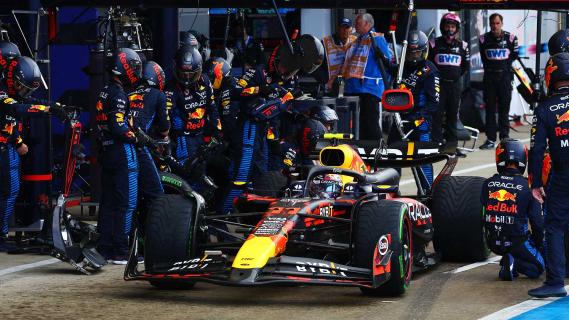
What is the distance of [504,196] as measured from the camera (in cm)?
1187

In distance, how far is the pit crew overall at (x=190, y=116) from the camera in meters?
14.6

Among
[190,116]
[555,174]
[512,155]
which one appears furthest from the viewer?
[190,116]

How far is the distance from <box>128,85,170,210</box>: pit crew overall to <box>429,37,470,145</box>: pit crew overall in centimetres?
733

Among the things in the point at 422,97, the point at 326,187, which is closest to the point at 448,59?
the point at 422,97

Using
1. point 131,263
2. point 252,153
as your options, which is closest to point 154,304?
point 131,263

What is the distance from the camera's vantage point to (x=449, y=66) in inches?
838

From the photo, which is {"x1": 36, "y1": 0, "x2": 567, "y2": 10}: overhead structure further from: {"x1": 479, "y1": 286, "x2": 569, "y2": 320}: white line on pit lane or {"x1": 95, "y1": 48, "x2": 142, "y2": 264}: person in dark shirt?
{"x1": 479, "y1": 286, "x2": 569, "y2": 320}: white line on pit lane

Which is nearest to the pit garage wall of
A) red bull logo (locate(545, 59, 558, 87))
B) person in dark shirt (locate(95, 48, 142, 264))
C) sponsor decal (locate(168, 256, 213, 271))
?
person in dark shirt (locate(95, 48, 142, 264))

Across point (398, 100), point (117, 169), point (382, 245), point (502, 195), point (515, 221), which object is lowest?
point (382, 245)

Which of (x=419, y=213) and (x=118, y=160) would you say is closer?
(x=419, y=213)

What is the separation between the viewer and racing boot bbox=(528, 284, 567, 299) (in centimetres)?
1085

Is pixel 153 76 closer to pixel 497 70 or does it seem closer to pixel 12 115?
pixel 12 115

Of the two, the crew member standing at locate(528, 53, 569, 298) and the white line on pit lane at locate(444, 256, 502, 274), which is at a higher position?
the crew member standing at locate(528, 53, 569, 298)

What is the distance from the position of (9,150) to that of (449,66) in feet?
30.2
